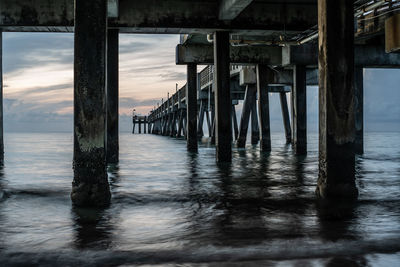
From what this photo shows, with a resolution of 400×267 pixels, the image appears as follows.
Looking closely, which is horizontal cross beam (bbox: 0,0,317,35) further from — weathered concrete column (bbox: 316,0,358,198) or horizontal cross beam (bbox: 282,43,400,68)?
weathered concrete column (bbox: 316,0,358,198)

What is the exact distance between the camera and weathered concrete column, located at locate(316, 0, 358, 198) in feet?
21.5

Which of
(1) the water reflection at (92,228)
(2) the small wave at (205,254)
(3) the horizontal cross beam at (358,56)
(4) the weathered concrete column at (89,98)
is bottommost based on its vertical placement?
(2) the small wave at (205,254)

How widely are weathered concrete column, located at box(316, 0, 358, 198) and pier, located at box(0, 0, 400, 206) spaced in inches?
0.6

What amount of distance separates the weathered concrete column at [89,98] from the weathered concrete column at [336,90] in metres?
3.07

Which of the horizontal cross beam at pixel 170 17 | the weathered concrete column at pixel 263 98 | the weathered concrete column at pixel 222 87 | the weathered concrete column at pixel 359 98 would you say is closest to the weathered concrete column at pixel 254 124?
the weathered concrete column at pixel 263 98

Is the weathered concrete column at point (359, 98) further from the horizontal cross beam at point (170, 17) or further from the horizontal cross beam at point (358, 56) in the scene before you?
the horizontal cross beam at point (170, 17)

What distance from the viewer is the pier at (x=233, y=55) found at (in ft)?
20.3

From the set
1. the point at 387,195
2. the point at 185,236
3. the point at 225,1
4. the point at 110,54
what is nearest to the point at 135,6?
the point at 110,54

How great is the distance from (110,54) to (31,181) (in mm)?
4505

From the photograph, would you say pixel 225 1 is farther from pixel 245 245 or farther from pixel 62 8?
pixel 245 245

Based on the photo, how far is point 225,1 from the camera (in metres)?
11.9

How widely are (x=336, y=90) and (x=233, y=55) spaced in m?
10.6

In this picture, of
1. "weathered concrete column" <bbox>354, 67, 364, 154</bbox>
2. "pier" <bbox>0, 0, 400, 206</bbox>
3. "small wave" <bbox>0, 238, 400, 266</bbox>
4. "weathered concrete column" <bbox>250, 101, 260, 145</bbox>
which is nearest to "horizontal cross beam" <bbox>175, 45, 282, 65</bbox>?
"pier" <bbox>0, 0, 400, 206</bbox>

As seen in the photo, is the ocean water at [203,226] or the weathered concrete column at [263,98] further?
the weathered concrete column at [263,98]
